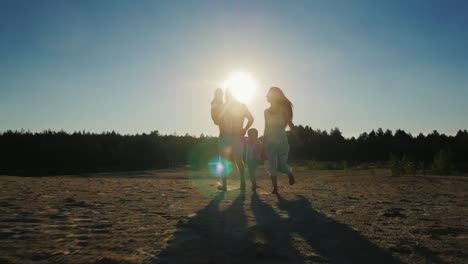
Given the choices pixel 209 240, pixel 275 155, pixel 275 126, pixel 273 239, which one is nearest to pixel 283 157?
pixel 275 155

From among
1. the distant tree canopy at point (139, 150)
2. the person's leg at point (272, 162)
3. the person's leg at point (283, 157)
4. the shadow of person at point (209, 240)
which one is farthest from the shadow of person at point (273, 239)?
the distant tree canopy at point (139, 150)

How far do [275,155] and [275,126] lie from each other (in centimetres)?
57

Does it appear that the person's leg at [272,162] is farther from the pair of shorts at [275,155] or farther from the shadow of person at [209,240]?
the shadow of person at [209,240]

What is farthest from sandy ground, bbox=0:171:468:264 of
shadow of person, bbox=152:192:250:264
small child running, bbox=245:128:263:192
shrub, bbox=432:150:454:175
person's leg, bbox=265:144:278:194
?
shrub, bbox=432:150:454:175

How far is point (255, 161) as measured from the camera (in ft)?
24.7

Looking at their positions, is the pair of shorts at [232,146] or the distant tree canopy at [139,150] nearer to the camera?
the pair of shorts at [232,146]

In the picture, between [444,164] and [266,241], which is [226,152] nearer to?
[266,241]

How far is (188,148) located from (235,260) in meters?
34.4

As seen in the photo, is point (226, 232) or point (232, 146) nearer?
point (226, 232)

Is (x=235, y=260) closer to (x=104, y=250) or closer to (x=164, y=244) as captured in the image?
(x=164, y=244)

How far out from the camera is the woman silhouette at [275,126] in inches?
259

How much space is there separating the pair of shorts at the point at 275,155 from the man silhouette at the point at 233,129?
630 millimetres

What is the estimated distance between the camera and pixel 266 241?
9.54 feet

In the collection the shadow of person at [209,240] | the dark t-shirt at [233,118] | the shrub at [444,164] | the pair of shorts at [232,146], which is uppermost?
the dark t-shirt at [233,118]
